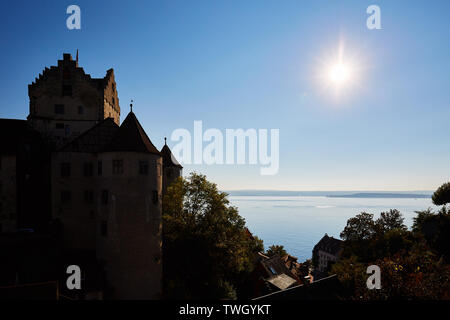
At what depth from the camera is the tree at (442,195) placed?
146 feet

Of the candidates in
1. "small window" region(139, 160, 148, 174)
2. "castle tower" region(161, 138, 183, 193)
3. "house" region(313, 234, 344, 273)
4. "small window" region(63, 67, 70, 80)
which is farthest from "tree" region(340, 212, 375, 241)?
"house" region(313, 234, 344, 273)

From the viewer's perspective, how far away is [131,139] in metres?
24.5

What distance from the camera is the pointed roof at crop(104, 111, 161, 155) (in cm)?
2405

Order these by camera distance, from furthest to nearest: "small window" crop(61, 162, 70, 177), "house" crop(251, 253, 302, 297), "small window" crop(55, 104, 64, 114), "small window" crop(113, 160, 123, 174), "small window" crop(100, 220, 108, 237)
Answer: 1. "house" crop(251, 253, 302, 297)
2. "small window" crop(55, 104, 64, 114)
3. "small window" crop(61, 162, 70, 177)
4. "small window" crop(100, 220, 108, 237)
5. "small window" crop(113, 160, 123, 174)

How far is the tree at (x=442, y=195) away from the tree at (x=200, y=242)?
3989 centimetres

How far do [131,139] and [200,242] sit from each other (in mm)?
13562

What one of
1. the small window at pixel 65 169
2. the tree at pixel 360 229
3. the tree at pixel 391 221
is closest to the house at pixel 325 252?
the tree at pixel 391 221

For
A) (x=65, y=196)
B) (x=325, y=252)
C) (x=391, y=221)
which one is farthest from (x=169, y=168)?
(x=325, y=252)

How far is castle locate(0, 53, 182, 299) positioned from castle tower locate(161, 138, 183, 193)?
398 inches

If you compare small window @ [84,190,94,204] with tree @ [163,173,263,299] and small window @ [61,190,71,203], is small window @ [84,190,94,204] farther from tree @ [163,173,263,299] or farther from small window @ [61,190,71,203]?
tree @ [163,173,263,299]

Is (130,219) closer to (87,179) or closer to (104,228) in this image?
(104,228)
